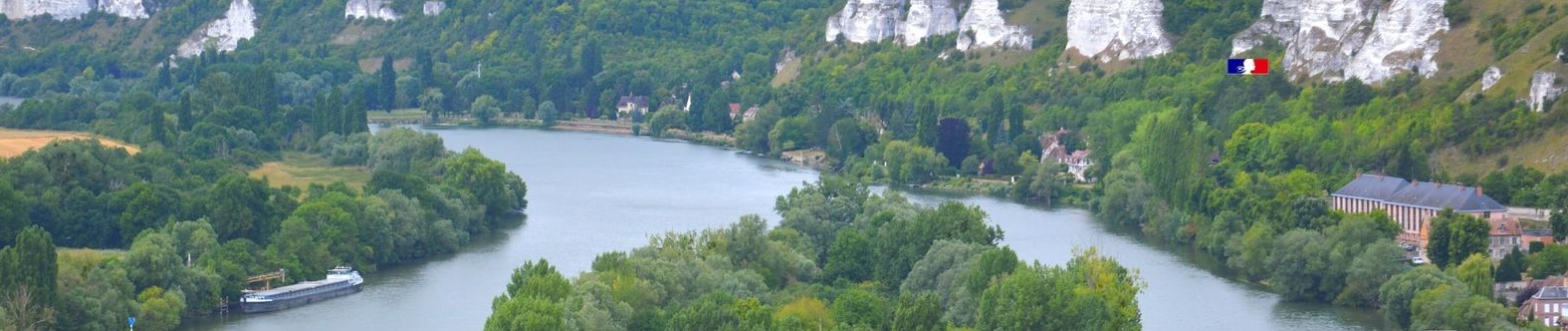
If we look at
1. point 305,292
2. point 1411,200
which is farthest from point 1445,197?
point 305,292

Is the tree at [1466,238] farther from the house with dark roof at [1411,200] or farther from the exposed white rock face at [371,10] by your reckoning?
the exposed white rock face at [371,10]

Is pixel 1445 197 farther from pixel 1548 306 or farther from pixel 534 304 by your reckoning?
pixel 534 304

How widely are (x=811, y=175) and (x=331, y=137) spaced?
10.9m

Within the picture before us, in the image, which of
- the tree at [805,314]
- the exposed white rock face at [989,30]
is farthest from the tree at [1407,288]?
the exposed white rock face at [989,30]

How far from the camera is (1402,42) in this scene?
63.9 m

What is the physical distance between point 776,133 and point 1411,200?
29526 millimetres

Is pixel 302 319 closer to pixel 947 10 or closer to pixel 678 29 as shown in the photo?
pixel 947 10

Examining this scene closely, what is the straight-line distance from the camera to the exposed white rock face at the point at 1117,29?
260ft

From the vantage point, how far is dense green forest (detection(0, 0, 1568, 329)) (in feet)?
151

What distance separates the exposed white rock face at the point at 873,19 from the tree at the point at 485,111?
11105mm

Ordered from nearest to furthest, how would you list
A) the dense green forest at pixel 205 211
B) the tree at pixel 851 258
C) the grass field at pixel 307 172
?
the dense green forest at pixel 205 211, the tree at pixel 851 258, the grass field at pixel 307 172

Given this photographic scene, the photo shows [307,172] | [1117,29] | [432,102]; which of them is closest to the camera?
[307,172]

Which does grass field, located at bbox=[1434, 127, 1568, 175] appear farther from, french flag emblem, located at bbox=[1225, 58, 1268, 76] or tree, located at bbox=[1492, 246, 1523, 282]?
french flag emblem, located at bbox=[1225, 58, 1268, 76]

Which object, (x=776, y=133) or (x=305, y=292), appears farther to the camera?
(x=776, y=133)
